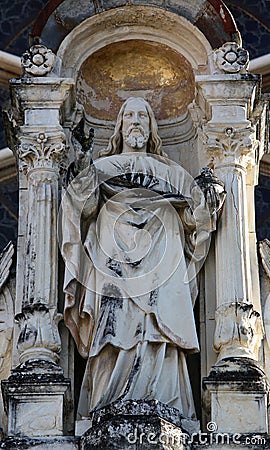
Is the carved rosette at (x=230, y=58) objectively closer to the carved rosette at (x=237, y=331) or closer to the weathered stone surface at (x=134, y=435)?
the carved rosette at (x=237, y=331)

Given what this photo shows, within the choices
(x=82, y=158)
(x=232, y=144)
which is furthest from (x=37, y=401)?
(x=232, y=144)

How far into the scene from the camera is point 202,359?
55.5 feet

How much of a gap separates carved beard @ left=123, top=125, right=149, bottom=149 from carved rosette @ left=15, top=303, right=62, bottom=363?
6.02ft

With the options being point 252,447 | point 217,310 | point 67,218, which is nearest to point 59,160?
point 67,218

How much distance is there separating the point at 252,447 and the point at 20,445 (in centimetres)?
183

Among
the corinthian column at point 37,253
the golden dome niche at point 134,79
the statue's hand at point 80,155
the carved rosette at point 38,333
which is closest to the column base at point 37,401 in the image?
the corinthian column at point 37,253

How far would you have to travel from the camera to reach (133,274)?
16.7 metres

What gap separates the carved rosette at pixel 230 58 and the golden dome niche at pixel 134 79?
695mm

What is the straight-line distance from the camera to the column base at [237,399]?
52.7 feet

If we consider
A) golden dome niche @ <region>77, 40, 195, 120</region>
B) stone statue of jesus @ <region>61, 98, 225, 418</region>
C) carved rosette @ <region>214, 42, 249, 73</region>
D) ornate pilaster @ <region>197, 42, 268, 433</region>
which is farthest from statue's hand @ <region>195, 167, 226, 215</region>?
golden dome niche @ <region>77, 40, 195, 120</region>

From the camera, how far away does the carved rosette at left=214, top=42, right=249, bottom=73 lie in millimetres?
17875

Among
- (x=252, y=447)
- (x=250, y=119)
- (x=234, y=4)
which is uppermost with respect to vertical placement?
(x=234, y=4)

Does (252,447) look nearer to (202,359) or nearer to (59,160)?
(202,359)

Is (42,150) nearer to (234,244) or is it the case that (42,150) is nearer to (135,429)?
(234,244)
